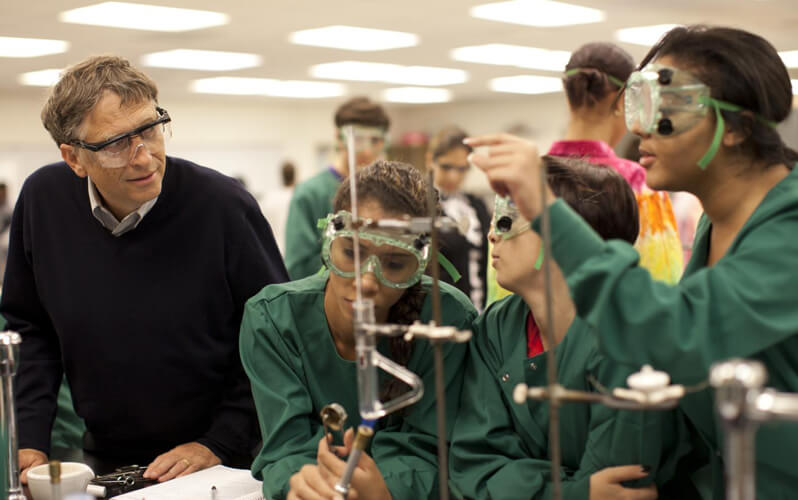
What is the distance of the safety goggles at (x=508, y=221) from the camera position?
1.64 meters

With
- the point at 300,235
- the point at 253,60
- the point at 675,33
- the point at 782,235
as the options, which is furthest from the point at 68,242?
the point at 253,60

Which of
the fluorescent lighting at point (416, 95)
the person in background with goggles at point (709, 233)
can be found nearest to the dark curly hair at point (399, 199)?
the person in background with goggles at point (709, 233)

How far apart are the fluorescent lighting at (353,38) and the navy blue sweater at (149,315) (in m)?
5.92

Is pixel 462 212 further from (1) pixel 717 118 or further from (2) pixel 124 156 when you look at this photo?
(1) pixel 717 118

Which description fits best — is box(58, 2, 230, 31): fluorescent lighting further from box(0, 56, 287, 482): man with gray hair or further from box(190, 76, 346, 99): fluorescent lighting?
box(0, 56, 287, 482): man with gray hair

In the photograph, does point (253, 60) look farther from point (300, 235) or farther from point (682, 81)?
point (682, 81)

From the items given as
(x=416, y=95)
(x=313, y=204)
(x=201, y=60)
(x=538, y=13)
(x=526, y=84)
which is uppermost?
(x=538, y=13)

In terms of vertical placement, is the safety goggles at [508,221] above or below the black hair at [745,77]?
below

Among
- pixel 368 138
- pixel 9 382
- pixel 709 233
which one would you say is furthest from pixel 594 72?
pixel 9 382

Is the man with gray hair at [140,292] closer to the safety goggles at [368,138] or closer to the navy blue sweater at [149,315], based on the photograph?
the navy blue sweater at [149,315]

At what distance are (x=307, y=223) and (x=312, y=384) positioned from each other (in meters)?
2.39

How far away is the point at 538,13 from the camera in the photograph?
7379 millimetres

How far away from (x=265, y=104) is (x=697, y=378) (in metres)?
13.9

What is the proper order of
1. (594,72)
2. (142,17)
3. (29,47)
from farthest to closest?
1. (29,47)
2. (142,17)
3. (594,72)
